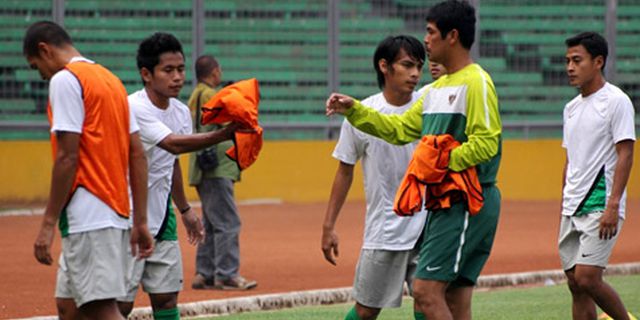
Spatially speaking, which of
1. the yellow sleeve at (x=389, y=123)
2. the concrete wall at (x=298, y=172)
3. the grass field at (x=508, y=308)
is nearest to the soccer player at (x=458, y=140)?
the yellow sleeve at (x=389, y=123)

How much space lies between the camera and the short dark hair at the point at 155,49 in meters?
8.81

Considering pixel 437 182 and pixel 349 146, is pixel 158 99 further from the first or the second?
pixel 437 182

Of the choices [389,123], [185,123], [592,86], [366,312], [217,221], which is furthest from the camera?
[217,221]

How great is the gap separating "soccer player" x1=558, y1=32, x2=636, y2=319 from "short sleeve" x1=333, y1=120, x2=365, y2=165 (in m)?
1.40

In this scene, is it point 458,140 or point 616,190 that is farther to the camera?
point 616,190

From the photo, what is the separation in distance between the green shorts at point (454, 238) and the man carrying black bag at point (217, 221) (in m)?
5.84

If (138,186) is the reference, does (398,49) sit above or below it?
above

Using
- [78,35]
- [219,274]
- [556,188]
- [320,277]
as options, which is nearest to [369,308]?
[219,274]

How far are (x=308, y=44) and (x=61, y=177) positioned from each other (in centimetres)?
1798

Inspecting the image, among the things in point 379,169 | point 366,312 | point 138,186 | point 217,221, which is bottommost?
point 217,221

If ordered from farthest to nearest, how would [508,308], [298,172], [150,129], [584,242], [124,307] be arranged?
1. [298,172]
2. [508,308]
3. [584,242]
4. [124,307]
5. [150,129]

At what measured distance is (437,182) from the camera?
7621mm

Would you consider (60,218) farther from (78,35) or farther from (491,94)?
(78,35)

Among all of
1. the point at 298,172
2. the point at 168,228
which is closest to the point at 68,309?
the point at 168,228
